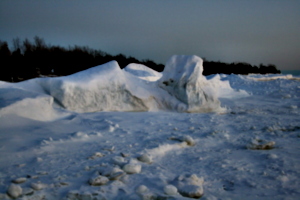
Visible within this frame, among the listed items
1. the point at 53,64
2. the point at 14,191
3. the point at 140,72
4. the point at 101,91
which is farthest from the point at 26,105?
the point at 53,64

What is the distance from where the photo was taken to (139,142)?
12.0ft

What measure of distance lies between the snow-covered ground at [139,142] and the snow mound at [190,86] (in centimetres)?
3

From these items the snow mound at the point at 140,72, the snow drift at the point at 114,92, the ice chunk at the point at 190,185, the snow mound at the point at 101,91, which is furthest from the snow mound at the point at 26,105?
the snow mound at the point at 140,72

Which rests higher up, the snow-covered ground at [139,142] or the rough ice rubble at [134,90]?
the rough ice rubble at [134,90]

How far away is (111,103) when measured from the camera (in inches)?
234

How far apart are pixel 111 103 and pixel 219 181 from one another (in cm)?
390

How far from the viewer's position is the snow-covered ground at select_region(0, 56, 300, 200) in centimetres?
226

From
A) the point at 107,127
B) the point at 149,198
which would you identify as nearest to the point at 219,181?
the point at 149,198

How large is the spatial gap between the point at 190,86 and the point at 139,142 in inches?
128

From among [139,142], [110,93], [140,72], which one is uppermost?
[140,72]

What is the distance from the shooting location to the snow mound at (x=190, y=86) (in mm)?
6508

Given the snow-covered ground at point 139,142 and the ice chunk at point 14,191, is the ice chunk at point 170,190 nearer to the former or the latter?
the snow-covered ground at point 139,142

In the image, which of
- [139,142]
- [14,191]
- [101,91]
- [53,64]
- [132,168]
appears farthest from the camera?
[53,64]

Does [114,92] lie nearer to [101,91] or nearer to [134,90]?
[101,91]
